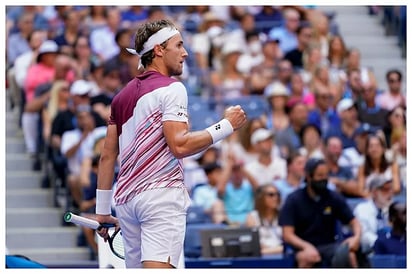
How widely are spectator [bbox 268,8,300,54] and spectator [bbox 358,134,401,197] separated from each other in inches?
130

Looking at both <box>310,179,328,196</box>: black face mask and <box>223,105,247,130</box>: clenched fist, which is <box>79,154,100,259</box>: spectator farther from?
<box>223,105,247,130</box>: clenched fist

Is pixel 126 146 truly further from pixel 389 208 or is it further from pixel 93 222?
pixel 389 208

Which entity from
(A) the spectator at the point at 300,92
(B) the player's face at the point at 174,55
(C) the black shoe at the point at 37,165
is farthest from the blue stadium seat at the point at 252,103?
(B) the player's face at the point at 174,55

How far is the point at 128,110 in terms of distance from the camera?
22.2ft

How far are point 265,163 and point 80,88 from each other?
2238 millimetres

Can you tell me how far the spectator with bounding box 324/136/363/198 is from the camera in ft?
43.4

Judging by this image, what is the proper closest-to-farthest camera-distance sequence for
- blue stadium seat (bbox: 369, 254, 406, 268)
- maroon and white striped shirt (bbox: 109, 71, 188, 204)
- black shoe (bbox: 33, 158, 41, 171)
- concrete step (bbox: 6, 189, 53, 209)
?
maroon and white striped shirt (bbox: 109, 71, 188, 204) → blue stadium seat (bbox: 369, 254, 406, 268) → concrete step (bbox: 6, 189, 53, 209) → black shoe (bbox: 33, 158, 41, 171)

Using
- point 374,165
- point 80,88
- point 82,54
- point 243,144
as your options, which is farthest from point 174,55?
point 82,54

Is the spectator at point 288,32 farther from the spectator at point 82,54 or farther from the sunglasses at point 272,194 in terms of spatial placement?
the sunglasses at point 272,194

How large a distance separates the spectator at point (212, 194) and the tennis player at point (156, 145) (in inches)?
225

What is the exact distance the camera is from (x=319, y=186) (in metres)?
11.6

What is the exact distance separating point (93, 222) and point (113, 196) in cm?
18

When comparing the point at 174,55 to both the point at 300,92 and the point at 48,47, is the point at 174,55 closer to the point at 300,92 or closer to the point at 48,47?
the point at 48,47

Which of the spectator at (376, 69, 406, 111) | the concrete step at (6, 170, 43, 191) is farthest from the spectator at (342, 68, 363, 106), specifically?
the concrete step at (6, 170, 43, 191)
